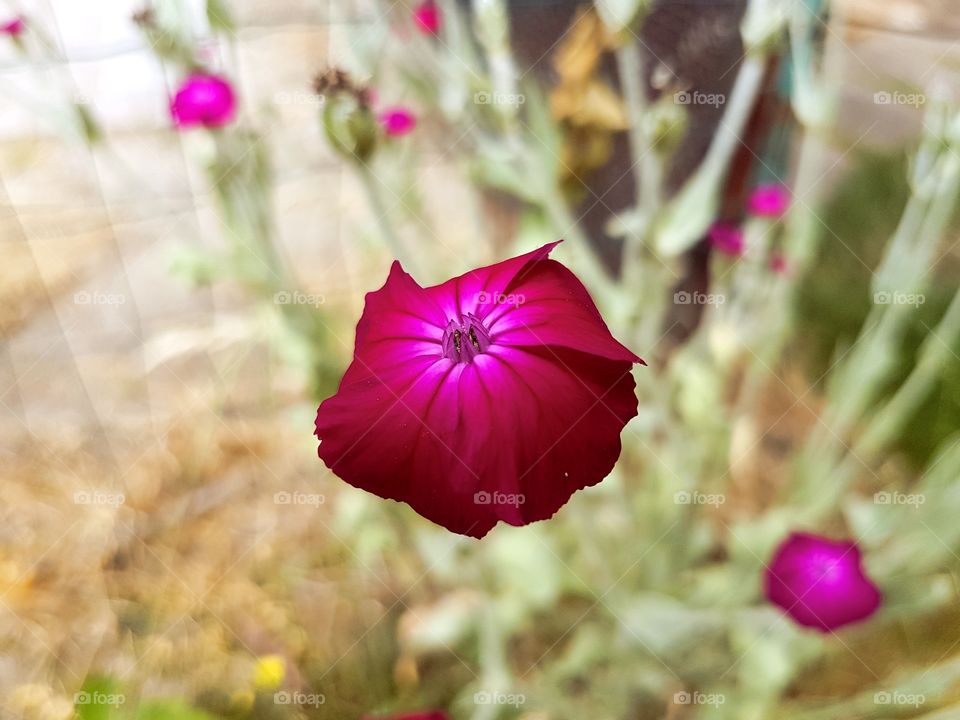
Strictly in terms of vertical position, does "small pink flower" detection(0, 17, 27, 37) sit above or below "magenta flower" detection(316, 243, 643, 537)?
above

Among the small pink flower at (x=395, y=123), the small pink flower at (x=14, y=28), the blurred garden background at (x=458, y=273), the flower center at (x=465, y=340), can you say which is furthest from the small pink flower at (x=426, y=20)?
the flower center at (x=465, y=340)

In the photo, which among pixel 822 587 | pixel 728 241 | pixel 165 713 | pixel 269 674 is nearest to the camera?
pixel 165 713

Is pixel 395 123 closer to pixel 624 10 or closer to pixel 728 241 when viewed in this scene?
pixel 624 10

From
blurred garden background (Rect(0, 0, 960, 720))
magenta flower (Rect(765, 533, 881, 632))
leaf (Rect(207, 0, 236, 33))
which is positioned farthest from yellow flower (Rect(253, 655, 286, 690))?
leaf (Rect(207, 0, 236, 33))

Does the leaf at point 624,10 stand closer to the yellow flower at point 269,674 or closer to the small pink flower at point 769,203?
the small pink flower at point 769,203

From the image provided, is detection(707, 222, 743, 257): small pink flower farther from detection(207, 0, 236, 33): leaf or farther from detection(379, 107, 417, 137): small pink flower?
detection(207, 0, 236, 33): leaf

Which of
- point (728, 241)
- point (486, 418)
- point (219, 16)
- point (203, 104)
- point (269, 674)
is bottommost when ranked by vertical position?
point (269, 674)

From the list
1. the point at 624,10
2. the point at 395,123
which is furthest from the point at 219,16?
the point at 624,10
